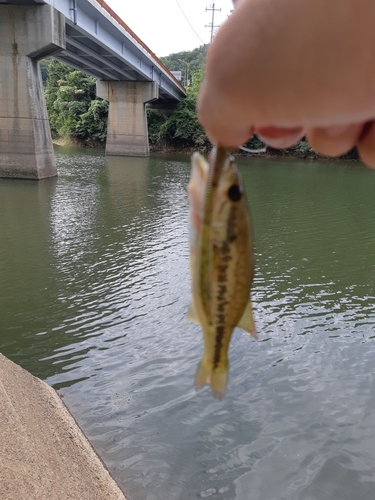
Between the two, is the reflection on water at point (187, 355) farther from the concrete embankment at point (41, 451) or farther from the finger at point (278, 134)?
the finger at point (278, 134)

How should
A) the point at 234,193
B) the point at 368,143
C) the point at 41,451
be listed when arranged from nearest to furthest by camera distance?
the point at 234,193 → the point at 368,143 → the point at 41,451

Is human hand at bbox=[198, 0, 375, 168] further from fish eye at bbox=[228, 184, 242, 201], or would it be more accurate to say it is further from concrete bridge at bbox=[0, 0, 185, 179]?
concrete bridge at bbox=[0, 0, 185, 179]

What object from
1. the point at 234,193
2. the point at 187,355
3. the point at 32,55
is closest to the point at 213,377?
the point at 234,193

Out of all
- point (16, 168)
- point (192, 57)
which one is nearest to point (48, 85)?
point (192, 57)

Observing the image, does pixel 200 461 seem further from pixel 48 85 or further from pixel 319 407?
pixel 48 85

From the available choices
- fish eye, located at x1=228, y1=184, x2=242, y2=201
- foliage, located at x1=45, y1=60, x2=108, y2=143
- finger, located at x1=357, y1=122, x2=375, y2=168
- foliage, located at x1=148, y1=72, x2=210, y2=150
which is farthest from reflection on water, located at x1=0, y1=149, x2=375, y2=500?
foliage, located at x1=45, y1=60, x2=108, y2=143

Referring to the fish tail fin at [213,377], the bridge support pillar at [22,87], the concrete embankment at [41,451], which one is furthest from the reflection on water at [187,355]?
the bridge support pillar at [22,87]

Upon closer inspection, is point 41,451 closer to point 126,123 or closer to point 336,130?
point 336,130
